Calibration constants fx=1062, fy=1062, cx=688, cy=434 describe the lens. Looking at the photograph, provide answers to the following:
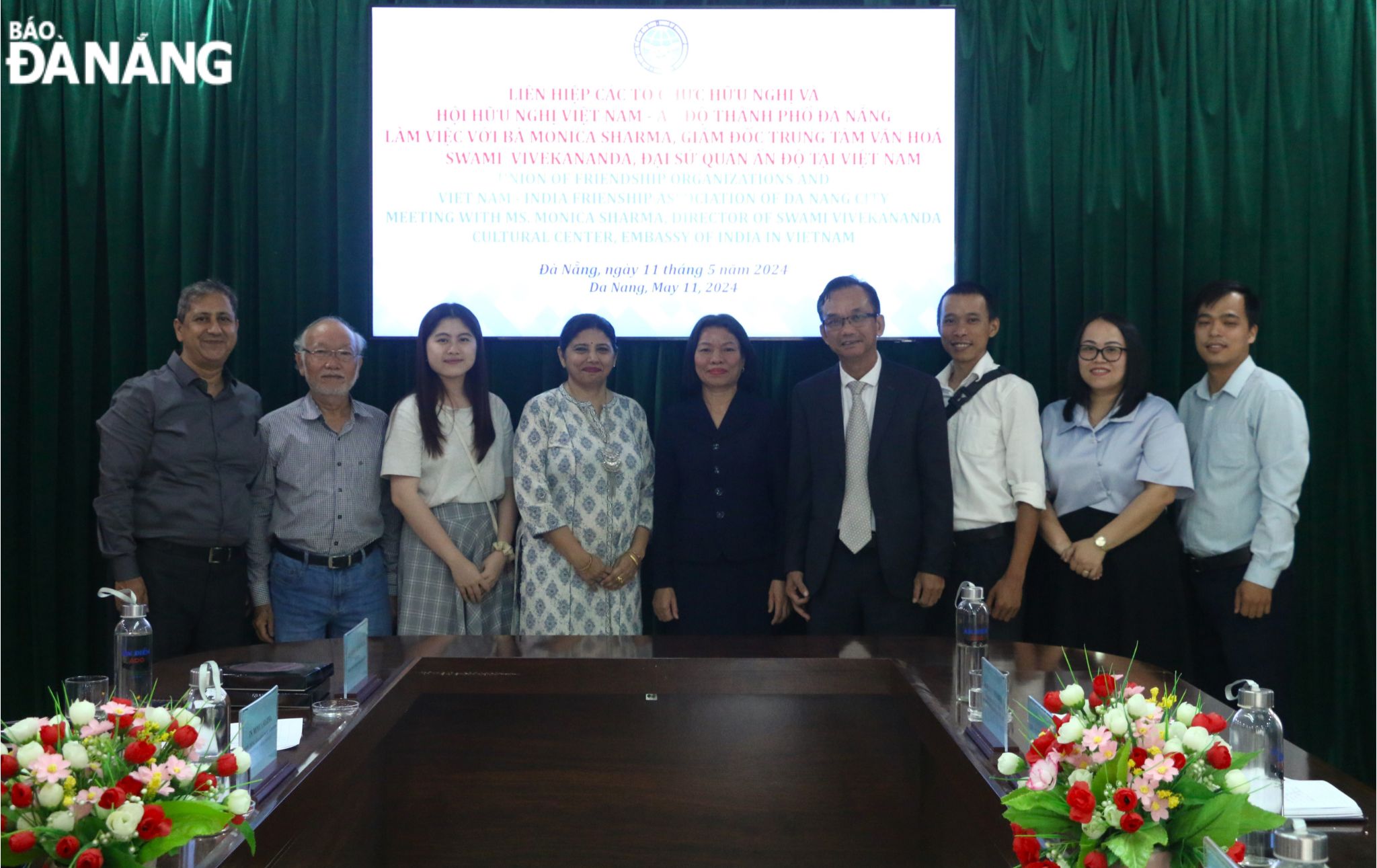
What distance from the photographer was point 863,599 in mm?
2908

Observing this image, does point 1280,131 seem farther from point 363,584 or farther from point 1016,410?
point 363,584

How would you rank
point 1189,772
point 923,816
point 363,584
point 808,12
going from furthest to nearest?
point 808,12 < point 363,584 < point 923,816 < point 1189,772

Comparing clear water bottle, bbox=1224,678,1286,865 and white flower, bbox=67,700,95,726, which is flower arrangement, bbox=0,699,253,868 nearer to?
white flower, bbox=67,700,95,726

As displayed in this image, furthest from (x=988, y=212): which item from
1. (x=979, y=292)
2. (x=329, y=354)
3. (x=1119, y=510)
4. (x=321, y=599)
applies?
(x=321, y=599)

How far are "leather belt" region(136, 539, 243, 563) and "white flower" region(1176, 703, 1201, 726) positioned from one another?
8.35 ft

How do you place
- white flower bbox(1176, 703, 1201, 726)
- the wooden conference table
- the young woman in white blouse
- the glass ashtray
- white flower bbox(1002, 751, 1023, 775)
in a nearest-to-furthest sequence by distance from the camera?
white flower bbox(1176, 703, 1201, 726) < white flower bbox(1002, 751, 1023, 775) < the glass ashtray < the wooden conference table < the young woman in white blouse

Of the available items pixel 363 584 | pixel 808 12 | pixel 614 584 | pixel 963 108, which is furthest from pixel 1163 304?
pixel 363 584

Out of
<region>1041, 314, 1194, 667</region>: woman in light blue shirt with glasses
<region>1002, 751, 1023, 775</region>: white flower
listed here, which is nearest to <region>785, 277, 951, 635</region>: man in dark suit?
<region>1041, 314, 1194, 667</region>: woman in light blue shirt with glasses

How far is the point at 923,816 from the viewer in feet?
6.99

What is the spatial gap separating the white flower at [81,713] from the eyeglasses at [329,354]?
6.42 ft

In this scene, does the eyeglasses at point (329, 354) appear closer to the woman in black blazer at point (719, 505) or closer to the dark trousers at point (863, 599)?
the woman in black blazer at point (719, 505)

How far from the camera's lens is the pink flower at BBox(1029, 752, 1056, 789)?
1.13 meters

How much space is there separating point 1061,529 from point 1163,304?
3.49ft

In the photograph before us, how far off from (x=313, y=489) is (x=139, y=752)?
198cm
